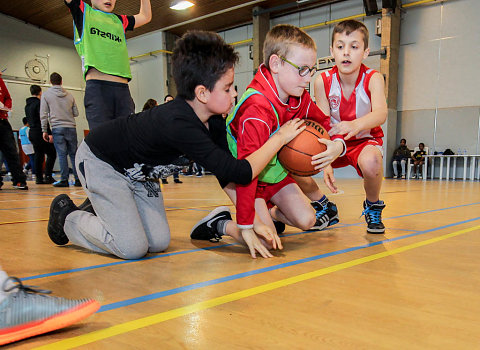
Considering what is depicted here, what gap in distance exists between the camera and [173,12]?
41.2 feet

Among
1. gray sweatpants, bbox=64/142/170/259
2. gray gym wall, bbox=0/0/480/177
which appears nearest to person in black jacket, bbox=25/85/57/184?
gray sweatpants, bbox=64/142/170/259

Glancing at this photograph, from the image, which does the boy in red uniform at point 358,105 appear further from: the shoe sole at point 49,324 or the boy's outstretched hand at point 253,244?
the shoe sole at point 49,324

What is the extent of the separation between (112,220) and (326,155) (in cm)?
102

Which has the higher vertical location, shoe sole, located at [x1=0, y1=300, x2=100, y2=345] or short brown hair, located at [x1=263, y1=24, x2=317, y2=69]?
short brown hair, located at [x1=263, y1=24, x2=317, y2=69]

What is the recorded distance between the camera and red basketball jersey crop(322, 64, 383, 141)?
2.40 metres

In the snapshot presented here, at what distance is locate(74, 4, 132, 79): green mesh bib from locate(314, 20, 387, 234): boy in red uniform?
1402 mm

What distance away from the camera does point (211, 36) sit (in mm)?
1621

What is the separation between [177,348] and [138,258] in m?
0.89

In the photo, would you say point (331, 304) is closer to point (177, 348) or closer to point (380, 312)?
point (380, 312)

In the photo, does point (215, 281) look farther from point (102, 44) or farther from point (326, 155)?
point (102, 44)

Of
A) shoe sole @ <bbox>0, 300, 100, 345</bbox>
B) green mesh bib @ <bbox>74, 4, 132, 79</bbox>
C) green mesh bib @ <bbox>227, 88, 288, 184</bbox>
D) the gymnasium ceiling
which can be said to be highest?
the gymnasium ceiling

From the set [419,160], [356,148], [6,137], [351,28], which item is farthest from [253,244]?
[419,160]

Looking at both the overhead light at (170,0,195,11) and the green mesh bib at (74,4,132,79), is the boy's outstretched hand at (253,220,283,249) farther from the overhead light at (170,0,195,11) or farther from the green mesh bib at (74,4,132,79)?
the overhead light at (170,0,195,11)

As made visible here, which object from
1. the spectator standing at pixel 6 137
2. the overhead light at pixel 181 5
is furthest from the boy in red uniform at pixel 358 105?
the overhead light at pixel 181 5
